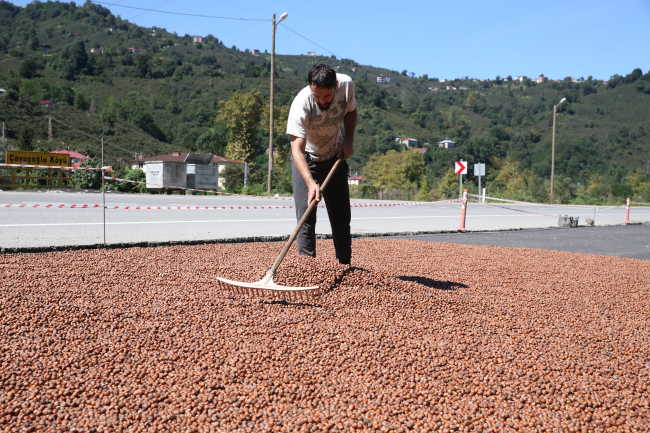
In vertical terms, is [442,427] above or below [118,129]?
below

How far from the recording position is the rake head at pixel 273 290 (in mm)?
3576

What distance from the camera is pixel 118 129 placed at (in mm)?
93812

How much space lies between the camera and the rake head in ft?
11.7

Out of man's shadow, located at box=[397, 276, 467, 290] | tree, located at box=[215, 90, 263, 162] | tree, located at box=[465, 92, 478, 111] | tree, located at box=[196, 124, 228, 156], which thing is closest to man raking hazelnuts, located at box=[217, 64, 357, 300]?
man's shadow, located at box=[397, 276, 467, 290]

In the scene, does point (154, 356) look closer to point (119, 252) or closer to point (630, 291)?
point (119, 252)

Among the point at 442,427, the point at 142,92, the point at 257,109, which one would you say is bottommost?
the point at 442,427

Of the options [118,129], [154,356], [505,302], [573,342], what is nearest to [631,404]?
[573,342]

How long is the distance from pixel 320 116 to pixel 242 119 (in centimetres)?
4404

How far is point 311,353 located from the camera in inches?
110

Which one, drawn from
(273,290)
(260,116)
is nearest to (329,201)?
(273,290)

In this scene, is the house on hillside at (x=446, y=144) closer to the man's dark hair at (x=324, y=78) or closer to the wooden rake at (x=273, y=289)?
the man's dark hair at (x=324, y=78)

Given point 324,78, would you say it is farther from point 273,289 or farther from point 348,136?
point 273,289

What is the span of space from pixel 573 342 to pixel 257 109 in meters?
45.0

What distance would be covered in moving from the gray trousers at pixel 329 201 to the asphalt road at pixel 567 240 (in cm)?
485
